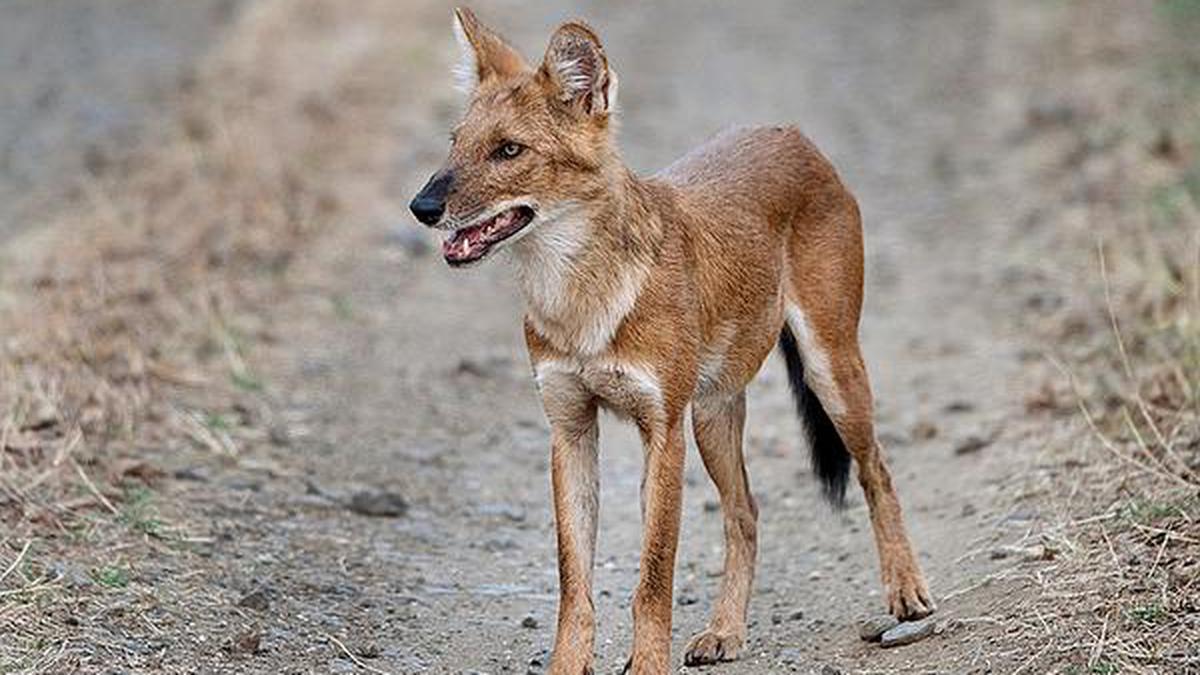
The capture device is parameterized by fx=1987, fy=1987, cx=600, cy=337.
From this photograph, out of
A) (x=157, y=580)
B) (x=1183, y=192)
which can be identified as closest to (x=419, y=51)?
(x=1183, y=192)

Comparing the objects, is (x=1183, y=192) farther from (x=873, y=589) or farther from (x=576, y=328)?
(x=576, y=328)

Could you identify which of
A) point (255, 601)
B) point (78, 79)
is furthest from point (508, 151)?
point (78, 79)

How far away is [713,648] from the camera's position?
6.45 meters

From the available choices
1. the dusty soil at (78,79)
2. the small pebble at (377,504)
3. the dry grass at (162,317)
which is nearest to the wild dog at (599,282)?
the dry grass at (162,317)

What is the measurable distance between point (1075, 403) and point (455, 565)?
272 centimetres

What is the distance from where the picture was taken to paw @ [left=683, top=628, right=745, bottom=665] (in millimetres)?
6430

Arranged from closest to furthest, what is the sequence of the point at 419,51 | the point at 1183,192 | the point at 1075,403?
the point at 1075,403 < the point at 1183,192 < the point at 419,51

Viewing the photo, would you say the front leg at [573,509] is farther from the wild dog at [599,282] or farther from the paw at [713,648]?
the paw at [713,648]

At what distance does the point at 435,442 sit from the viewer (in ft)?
28.5

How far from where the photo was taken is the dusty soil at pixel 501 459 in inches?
251

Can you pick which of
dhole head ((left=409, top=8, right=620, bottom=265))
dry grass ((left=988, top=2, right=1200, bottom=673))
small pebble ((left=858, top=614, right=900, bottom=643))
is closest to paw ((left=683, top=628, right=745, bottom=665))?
small pebble ((left=858, top=614, right=900, bottom=643))

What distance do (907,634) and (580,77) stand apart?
2.03 m

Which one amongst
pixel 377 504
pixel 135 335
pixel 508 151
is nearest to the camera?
pixel 508 151

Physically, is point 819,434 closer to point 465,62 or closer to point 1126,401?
point 1126,401
